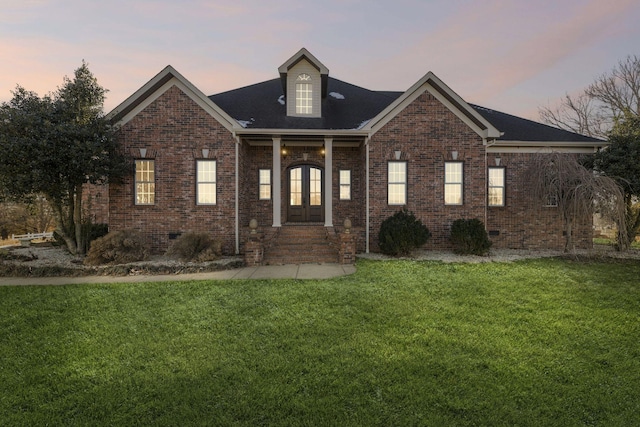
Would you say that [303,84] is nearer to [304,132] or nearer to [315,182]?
[304,132]

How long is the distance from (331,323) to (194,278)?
13.8 ft

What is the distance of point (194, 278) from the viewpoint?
7582mm

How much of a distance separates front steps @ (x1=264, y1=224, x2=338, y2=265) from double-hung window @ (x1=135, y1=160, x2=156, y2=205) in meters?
4.89

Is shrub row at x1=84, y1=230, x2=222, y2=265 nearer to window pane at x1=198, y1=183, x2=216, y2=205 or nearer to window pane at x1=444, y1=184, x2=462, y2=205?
window pane at x1=198, y1=183, x2=216, y2=205

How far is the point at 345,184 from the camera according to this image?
1309 cm

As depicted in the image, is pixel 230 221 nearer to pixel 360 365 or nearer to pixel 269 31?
pixel 360 365

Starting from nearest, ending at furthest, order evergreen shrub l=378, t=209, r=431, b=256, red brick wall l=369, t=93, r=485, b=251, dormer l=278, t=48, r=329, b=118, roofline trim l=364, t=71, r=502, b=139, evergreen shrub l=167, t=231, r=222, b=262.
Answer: evergreen shrub l=167, t=231, r=222, b=262, evergreen shrub l=378, t=209, r=431, b=256, roofline trim l=364, t=71, r=502, b=139, red brick wall l=369, t=93, r=485, b=251, dormer l=278, t=48, r=329, b=118

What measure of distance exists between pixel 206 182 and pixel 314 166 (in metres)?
4.44

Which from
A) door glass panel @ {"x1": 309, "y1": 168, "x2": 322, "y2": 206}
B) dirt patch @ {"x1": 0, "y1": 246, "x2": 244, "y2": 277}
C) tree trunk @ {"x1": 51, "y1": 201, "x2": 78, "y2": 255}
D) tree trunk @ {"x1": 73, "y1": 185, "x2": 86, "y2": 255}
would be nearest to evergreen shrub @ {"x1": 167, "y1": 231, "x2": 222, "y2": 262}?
dirt patch @ {"x1": 0, "y1": 246, "x2": 244, "y2": 277}

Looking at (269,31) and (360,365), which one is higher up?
(269,31)

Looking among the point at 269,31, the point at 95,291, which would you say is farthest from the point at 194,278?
the point at 269,31

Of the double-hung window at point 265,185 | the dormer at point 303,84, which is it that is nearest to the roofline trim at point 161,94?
the double-hung window at point 265,185

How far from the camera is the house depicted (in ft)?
35.8

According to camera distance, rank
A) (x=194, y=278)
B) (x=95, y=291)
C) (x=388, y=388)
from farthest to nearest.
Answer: (x=194, y=278), (x=95, y=291), (x=388, y=388)
